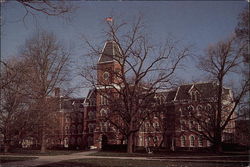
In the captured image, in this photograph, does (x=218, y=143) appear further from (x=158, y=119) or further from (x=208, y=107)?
(x=158, y=119)

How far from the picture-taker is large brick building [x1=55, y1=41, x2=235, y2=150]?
3500 cm

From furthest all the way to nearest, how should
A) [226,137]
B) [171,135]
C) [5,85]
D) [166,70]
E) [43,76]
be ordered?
[171,135] → [226,137] → [43,76] → [166,70] → [5,85]

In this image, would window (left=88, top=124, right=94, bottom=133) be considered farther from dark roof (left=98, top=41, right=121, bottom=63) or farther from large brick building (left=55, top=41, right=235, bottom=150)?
dark roof (left=98, top=41, right=121, bottom=63)

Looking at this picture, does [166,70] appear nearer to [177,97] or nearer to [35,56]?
[35,56]

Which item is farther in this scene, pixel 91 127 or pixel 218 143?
pixel 91 127

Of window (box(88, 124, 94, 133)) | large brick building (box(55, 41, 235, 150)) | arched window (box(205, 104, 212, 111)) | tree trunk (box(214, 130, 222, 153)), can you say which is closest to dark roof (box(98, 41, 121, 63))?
large brick building (box(55, 41, 235, 150))

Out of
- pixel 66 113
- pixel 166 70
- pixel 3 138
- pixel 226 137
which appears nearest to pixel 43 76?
pixel 3 138

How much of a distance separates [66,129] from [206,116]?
140ft

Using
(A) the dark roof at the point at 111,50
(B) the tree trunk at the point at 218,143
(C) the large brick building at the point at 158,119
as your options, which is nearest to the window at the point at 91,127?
(C) the large brick building at the point at 158,119

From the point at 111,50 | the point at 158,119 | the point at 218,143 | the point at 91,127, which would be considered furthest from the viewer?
the point at 91,127

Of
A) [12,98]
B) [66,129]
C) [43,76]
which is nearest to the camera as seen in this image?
[12,98]

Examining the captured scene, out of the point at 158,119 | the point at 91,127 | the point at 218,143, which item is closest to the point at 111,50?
the point at 158,119

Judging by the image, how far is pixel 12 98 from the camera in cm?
2470

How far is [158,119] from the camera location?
47.0m
